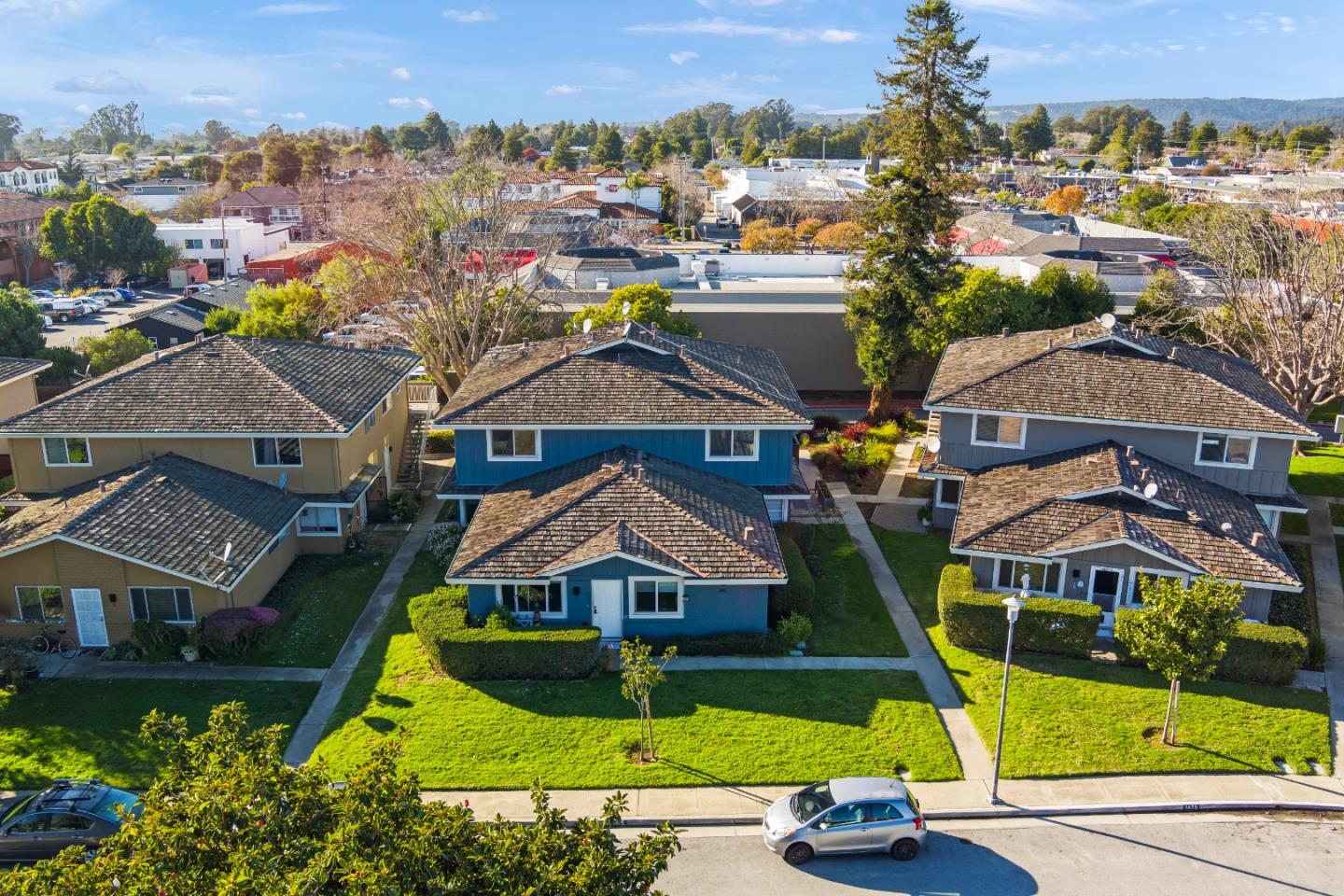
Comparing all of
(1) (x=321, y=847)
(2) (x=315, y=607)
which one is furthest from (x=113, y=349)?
(1) (x=321, y=847)

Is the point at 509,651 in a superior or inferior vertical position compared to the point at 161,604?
inferior

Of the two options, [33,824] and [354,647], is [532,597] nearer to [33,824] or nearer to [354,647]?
[354,647]

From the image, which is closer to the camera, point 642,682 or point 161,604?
point 642,682

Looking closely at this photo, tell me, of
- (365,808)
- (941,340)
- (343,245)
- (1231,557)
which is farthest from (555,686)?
(343,245)

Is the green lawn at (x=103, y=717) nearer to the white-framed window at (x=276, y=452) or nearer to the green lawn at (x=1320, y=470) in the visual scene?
the white-framed window at (x=276, y=452)

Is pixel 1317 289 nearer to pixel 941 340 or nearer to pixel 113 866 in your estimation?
pixel 941 340

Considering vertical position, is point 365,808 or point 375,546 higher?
point 365,808

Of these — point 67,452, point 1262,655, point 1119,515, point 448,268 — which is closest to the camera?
point 1262,655
